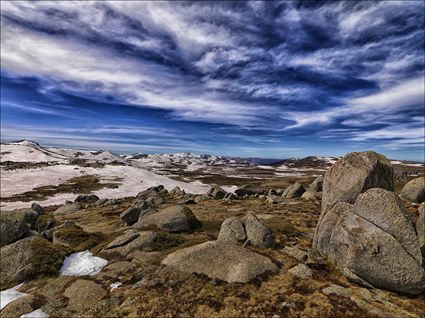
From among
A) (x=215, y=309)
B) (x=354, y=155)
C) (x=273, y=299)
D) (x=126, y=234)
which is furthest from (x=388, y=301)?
(x=126, y=234)

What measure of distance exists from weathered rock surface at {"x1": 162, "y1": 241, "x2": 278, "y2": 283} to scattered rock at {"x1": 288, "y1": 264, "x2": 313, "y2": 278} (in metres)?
1.28

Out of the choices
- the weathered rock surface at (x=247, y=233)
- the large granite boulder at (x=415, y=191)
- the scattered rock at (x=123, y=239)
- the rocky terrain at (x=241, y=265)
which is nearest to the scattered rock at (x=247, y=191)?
the large granite boulder at (x=415, y=191)

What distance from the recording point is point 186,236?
1144 inches

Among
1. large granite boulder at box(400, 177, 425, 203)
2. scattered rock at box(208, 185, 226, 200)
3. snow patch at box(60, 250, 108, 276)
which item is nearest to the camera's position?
snow patch at box(60, 250, 108, 276)

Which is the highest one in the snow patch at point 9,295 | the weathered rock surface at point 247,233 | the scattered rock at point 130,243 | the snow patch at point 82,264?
the weathered rock surface at point 247,233

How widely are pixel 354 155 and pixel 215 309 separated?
1797 cm

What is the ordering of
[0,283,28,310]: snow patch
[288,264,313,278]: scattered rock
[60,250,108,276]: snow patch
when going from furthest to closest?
[60,250,108,276]: snow patch
[288,264,313,278]: scattered rock
[0,283,28,310]: snow patch

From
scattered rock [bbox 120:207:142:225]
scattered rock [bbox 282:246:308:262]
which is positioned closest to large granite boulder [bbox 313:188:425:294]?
scattered rock [bbox 282:246:308:262]

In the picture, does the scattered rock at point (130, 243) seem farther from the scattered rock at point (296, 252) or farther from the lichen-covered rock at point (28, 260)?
the scattered rock at point (296, 252)

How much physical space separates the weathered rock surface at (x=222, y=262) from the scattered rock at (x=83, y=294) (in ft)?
16.5

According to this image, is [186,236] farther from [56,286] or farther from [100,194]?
[100,194]

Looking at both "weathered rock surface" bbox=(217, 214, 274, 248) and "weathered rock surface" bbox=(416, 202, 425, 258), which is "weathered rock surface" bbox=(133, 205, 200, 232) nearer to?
"weathered rock surface" bbox=(217, 214, 274, 248)

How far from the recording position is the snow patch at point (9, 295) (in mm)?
18544

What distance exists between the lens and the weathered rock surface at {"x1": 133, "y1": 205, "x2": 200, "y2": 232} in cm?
3036
